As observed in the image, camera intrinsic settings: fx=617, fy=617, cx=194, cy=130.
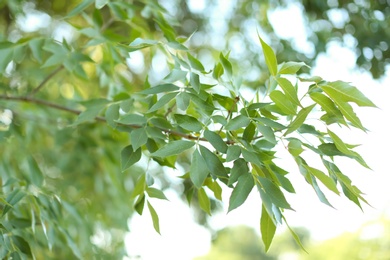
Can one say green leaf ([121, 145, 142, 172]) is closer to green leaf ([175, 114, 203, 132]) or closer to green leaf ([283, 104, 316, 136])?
green leaf ([175, 114, 203, 132])

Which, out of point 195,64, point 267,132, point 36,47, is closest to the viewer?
point 267,132

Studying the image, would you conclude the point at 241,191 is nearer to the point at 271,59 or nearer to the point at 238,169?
the point at 238,169

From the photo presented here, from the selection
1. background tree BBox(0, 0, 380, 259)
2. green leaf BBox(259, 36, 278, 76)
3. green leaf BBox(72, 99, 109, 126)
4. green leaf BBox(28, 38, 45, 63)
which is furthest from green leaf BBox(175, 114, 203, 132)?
green leaf BBox(28, 38, 45, 63)

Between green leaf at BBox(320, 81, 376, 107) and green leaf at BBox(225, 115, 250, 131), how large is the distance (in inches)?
3.5

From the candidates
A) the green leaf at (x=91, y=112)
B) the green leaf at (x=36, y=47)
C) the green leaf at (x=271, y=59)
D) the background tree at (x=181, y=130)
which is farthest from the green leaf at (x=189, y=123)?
the green leaf at (x=36, y=47)

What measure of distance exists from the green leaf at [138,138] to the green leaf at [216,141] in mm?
91

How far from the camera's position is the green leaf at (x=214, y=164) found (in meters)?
0.67

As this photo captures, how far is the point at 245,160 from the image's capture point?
66cm

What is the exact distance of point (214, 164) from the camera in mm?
675

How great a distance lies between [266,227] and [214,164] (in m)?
0.09

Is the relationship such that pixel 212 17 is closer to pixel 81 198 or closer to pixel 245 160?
pixel 81 198

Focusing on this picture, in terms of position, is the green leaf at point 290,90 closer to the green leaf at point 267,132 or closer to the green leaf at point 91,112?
the green leaf at point 267,132

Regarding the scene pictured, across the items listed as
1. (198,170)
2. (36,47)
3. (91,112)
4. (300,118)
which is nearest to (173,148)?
(198,170)

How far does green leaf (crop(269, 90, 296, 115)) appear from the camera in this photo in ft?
2.19
